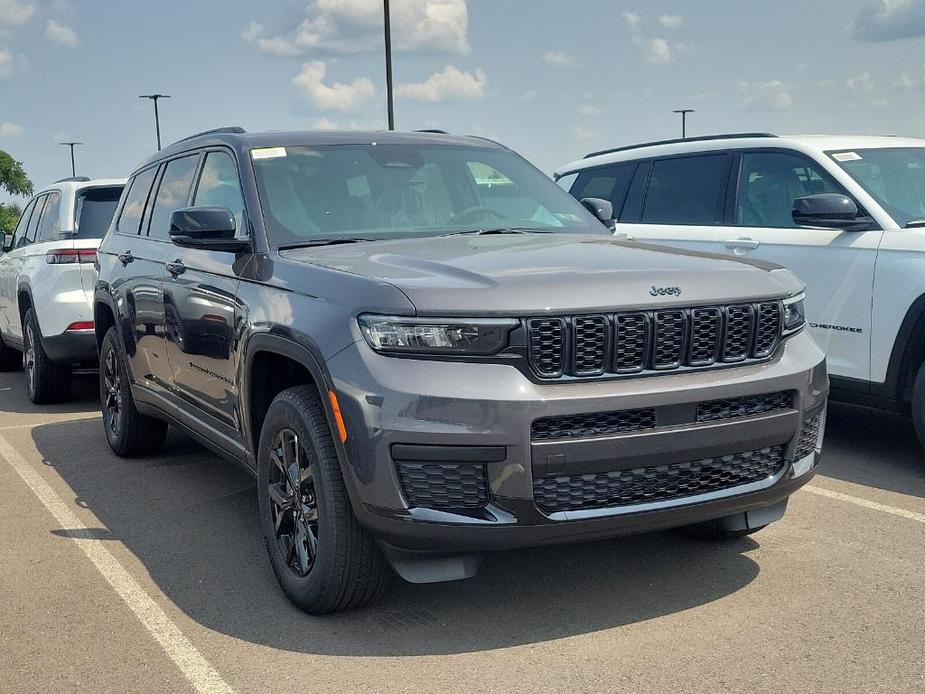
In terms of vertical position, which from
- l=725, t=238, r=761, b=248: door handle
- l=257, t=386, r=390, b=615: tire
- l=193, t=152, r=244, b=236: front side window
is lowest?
l=257, t=386, r=390, b=615: tire

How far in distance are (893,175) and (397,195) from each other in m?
3.25

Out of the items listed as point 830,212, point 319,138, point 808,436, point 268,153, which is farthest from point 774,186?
point 268,153

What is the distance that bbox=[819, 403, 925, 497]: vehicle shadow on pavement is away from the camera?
5.79m

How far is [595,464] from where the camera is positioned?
3516 millimetres

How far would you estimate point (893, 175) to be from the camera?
659 cm

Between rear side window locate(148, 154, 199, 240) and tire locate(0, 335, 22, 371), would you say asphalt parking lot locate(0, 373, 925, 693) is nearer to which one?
rear side window locate(148, 154, 199, 240)

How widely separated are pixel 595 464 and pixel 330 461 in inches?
35.7

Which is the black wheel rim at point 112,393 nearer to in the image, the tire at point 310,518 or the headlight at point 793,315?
the tire at point 310,518

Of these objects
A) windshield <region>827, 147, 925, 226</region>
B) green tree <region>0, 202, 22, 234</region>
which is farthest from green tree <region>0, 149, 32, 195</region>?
windshield <region>827, 147, 925, 226</region>

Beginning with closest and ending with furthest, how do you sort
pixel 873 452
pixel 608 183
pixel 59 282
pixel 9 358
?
pixel 873 452 → pixel 608 183 → pixel 59 282 → pixel 9 358

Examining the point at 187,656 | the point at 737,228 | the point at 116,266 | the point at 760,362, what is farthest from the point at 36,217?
the point at 760,362

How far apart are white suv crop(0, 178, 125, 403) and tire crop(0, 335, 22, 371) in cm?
169

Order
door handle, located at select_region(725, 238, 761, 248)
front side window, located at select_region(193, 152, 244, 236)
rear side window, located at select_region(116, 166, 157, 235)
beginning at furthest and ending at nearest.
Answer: door handle, located at select_region(725, 238, 761, 248)
rear side window, located at select_region(116, 166, 157, 235)
front side window, located at select_region(193, 152, 244, 236)

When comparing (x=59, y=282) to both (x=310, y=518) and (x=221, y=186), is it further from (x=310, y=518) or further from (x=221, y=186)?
(x=310, y=518)
